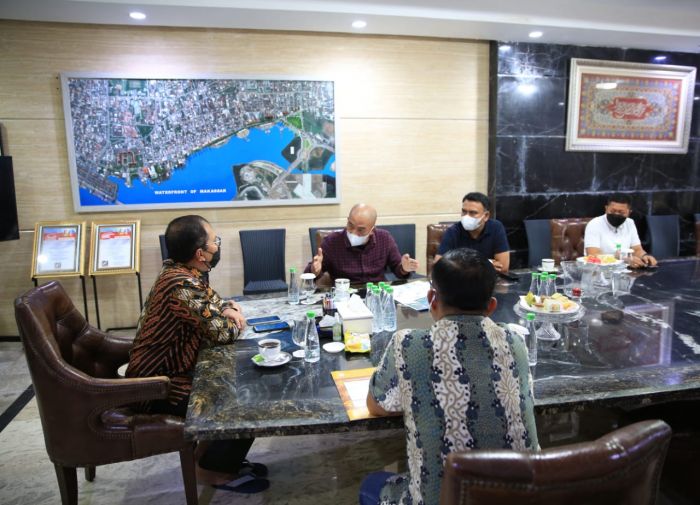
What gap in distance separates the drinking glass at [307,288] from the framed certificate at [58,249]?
2.29 metres

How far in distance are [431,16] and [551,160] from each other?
1845mm

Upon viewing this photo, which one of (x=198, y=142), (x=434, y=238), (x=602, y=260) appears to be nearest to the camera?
(x=602, y=260)

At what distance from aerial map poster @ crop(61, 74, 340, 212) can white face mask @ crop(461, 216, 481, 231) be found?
1.56 metres

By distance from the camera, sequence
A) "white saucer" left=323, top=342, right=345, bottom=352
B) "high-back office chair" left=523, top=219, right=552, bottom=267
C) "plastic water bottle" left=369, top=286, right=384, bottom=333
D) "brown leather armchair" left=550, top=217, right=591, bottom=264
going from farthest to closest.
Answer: "high-back office chair" left=523, top=219, right=552, bottom=267
"brown leather armchair" left=550, top=217, right=591, bottom=264
"plastic water bottle" left=369, top=286, right=384, bottom=333
"white saucer" left=323, top=342, right=345, bottom=352

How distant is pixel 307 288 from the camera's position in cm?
243

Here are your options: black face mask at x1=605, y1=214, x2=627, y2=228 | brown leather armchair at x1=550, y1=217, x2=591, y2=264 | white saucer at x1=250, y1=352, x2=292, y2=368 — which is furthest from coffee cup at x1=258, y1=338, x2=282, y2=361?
brown leather armchair at x1=550, y1=217, x2=591, y2=264

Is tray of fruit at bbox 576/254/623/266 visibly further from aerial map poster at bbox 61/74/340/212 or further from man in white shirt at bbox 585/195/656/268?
aerial map poster at bbox 61/74/340/212

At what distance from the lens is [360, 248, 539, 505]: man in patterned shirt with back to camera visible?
3.50 ft

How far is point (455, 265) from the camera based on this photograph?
1150mm

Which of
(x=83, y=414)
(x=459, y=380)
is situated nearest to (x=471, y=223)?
(x=459, y=380)

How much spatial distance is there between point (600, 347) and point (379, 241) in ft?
5.20

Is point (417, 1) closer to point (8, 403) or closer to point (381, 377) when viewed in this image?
point (381, 377)

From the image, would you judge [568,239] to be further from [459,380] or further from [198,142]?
[459,380]

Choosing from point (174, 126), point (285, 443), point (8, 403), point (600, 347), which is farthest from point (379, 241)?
point (8, 403)
